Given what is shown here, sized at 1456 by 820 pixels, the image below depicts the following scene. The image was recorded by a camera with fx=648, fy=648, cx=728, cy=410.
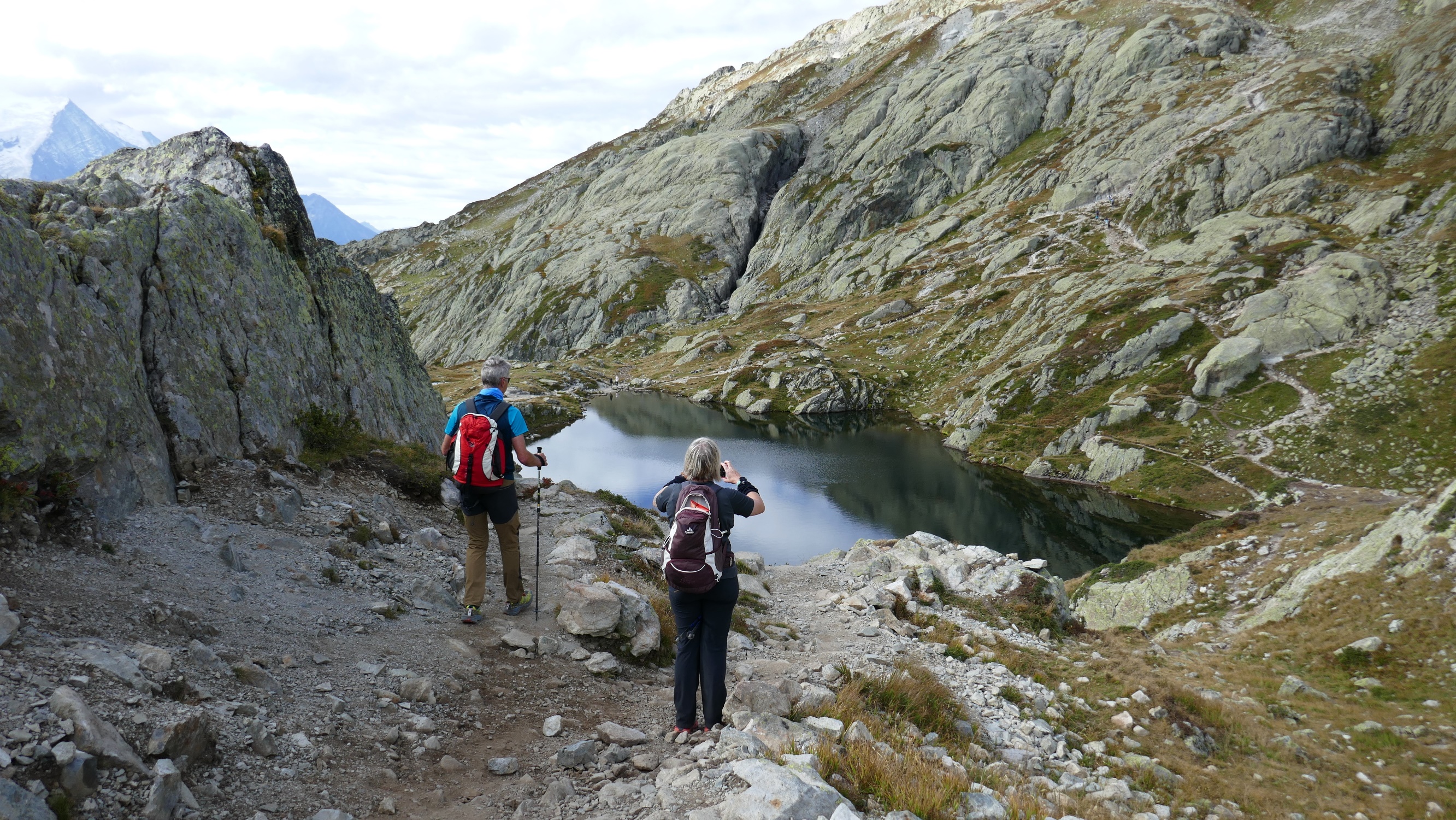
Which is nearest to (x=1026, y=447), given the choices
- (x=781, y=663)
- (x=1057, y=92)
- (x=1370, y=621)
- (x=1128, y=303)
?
(x=1128, y=303)

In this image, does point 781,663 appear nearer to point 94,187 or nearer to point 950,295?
point 94,187

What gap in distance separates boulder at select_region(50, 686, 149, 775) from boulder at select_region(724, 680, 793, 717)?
20.8 ft

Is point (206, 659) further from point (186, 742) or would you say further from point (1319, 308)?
point (1319, 308)

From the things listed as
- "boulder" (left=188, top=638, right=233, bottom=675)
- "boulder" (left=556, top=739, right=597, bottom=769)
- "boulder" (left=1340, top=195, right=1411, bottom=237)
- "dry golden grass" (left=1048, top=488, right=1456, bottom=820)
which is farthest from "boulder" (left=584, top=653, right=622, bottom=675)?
"boulder" (left=1340, top=195, right=1411, bottom=237)

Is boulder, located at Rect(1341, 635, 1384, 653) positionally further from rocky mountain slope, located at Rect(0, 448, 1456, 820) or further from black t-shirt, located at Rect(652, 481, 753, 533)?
black t-shirt, located at Rect(652, 481, 753, 533)

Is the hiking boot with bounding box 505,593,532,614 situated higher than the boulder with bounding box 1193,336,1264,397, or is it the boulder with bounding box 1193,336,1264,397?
the boulder with bounding box 1193,336,1264,397

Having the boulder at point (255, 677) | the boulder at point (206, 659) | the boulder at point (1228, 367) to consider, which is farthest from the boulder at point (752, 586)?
the boulder at point (1228, 367)

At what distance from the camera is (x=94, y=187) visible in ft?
47.0

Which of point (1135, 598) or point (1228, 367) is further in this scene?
point (1228, 367)

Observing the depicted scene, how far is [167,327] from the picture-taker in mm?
13547

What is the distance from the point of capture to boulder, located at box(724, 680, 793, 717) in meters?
9.19

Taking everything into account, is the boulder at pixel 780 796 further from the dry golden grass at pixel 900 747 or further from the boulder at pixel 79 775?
the boulder at pixel 79 775

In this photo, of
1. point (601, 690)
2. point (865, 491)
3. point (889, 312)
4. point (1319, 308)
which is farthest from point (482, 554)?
point (889, 312)

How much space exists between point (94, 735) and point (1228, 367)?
82015 millimetres
